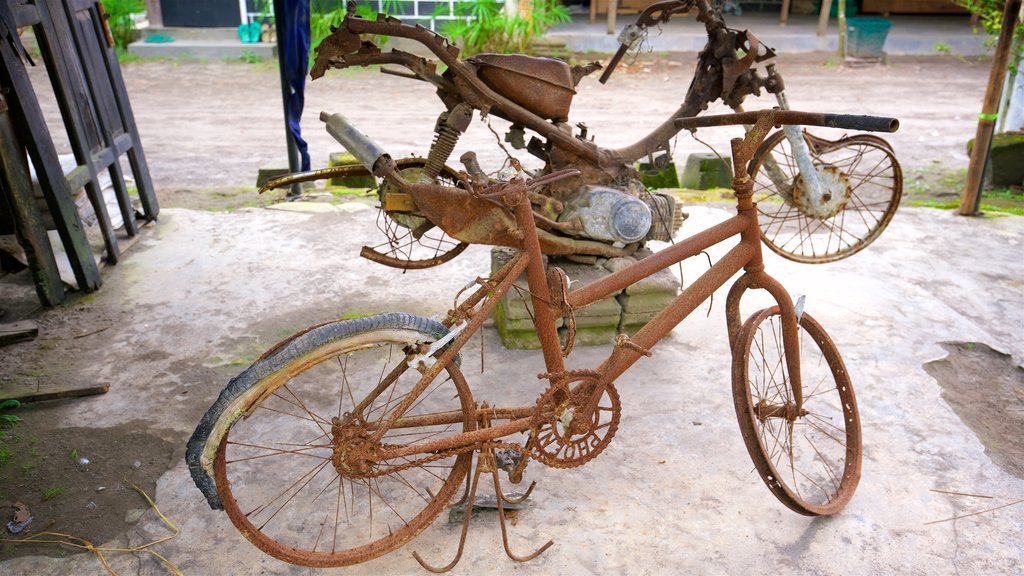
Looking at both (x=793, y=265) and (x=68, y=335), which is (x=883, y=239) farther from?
(x=68, y=335)

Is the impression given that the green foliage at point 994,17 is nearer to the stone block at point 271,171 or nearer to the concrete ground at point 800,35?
the stone block at point 271,171

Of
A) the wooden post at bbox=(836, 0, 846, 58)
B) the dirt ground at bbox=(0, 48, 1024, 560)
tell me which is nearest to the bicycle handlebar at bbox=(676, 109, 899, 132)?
the dirt ground at bbox=(0, 48, 1024, 560)

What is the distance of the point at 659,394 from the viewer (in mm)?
3562

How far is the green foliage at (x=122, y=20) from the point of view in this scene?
1301 centimetres

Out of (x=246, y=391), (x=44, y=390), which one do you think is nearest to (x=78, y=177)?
(x=44, y=390)

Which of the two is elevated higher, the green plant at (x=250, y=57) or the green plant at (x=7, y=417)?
the green plant at (x=7, y=417)

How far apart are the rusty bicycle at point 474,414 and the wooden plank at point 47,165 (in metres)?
2.01

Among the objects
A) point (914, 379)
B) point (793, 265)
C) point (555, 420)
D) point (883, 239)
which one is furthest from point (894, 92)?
point (555, 420)

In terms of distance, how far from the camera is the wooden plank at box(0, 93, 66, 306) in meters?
4.13

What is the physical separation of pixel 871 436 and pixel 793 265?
71.0 inches

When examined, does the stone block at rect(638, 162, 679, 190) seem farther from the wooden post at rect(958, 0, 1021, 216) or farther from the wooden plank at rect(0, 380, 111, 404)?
the wooden plank at rect(0, 380, 111, 404)

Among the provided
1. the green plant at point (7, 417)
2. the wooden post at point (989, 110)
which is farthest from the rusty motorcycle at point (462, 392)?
the wooden post at point (989, 110)

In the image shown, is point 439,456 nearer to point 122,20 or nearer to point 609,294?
point 609,294

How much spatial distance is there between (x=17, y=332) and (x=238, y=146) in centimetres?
478
